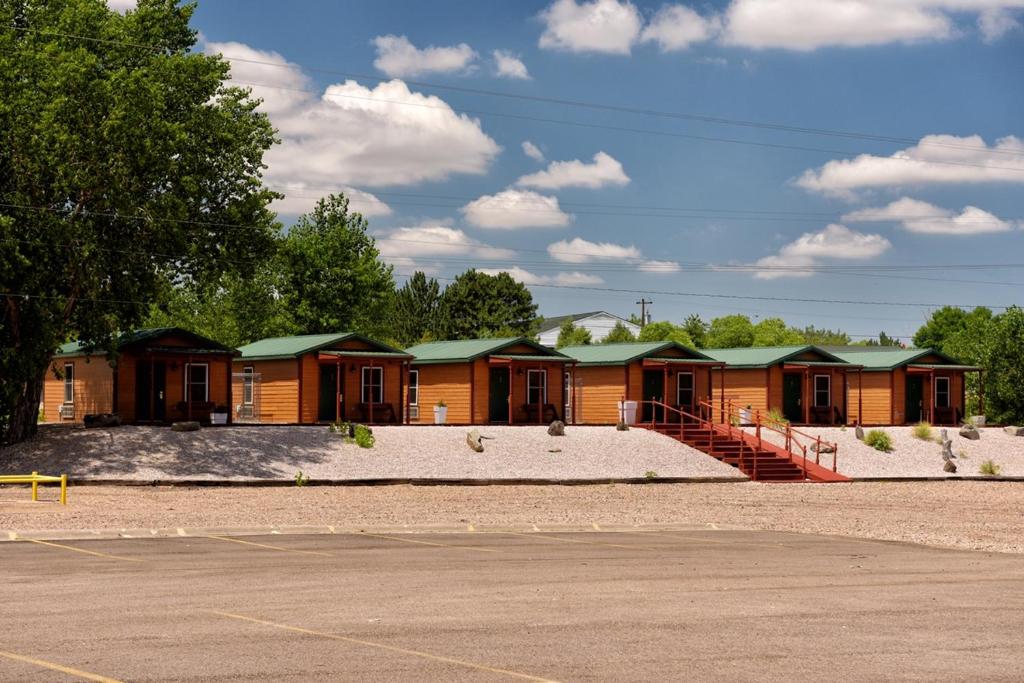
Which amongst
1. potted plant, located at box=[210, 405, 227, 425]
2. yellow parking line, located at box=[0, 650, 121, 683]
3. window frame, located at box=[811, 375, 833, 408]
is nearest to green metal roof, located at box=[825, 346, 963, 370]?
window frame, located at box=[811, 375, 833, 408]

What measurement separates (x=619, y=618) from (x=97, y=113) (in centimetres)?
2837

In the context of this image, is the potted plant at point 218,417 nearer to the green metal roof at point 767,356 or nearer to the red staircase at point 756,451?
the red staircase at point 756,451

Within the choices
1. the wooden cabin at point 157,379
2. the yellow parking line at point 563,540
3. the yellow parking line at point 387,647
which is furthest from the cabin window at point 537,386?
the yellow parking line at point 387,647

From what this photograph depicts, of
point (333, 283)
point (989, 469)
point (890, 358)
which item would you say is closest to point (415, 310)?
point (333, 283)

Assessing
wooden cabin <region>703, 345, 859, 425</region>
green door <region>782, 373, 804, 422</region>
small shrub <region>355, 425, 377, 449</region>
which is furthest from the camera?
green door <region>782, 373, 804, 422</region>

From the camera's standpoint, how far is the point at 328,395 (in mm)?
48719

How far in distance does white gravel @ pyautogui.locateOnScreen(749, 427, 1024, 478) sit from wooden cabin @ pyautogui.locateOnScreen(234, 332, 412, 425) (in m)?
14.7

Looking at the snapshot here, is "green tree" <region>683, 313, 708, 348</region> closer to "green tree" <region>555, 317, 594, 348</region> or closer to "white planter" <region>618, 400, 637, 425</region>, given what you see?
"green tree" <region>555, 317, 594, 348</region>

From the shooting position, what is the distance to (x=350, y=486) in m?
33.2

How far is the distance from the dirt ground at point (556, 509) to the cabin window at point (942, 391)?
27.8 metres

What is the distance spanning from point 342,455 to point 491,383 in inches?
580

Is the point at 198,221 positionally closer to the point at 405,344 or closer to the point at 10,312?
the point at 10,312

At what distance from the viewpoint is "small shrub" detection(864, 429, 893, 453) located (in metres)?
47.0

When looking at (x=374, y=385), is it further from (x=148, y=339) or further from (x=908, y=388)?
(x=908, y=388)
